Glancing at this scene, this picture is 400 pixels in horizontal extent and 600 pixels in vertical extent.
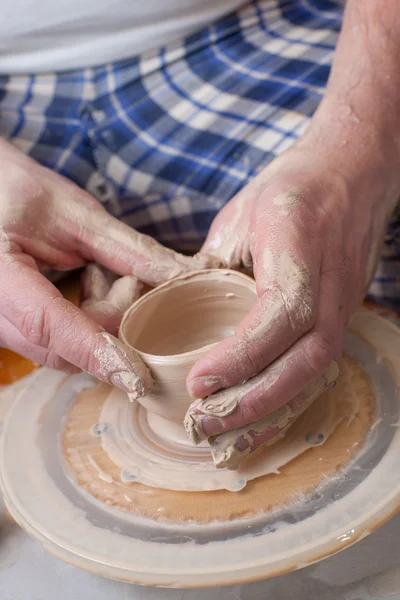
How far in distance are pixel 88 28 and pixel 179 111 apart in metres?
0.30

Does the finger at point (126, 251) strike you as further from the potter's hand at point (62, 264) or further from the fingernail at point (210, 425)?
the fingernail at point (210, 425)

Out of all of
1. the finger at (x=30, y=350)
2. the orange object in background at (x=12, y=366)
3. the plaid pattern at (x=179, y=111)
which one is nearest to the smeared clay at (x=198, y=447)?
the finger at (x=30, y=350)

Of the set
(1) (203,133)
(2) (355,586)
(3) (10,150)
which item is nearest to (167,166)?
(1) (203,133)

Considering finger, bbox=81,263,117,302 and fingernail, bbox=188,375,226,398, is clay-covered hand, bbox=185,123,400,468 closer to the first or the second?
fingernail, bbox=188,375,226,398

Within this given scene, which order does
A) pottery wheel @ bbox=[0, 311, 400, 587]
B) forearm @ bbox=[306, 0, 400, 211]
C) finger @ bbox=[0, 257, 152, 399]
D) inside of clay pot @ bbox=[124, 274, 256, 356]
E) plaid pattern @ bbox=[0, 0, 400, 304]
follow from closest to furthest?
pottery wheel @ bbox=[0, 311, 400, 587]
finger @ bbox=[0, 257, 152, 399]
inside of clay pot @ bbox=[124, 274, 256, 356]
forearm @ bbox=[306, 0, 400, 211]
plaid pattern @ bbox=[0, 0, 400, 304]

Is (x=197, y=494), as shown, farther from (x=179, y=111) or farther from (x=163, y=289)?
(x=179, y=111)

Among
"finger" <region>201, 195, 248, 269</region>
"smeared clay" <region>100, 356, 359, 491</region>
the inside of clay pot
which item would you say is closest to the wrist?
"finger" <region>201, 195, 248, 269</region>

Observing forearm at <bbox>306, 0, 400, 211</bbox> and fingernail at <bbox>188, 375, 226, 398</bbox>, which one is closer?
fingernail at <bbox>188, 375, 226, 398</bbox>

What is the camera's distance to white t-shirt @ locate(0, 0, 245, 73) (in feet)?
4.99

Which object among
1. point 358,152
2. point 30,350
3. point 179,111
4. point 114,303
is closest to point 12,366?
point 30,350

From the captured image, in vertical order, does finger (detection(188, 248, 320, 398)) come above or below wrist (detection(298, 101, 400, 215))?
below

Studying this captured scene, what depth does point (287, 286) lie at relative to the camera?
0.94m

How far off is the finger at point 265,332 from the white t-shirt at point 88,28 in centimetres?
91

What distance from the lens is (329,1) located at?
1782 mm
